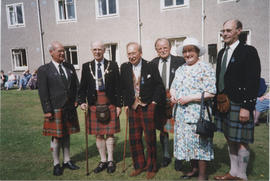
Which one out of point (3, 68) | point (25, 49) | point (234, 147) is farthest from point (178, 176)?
point (3, 68)

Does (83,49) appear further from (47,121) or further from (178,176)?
(178,176)

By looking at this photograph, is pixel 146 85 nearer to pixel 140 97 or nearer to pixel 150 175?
pixel 140 97

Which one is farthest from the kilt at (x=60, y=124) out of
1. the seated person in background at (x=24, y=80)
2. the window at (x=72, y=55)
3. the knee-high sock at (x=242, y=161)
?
the seated person in background at (x=24, y=80)

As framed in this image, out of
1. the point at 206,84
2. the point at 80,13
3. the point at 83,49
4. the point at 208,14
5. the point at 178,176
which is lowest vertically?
the point at 178,176

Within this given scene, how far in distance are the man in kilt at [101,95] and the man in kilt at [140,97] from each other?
0.69 feet

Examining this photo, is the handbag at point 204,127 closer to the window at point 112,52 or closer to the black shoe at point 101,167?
the black shoe at point 101,167

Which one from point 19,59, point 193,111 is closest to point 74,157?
point 193,111

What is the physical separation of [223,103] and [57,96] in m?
2.57

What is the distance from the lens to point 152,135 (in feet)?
10.6

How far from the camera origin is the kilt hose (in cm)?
319

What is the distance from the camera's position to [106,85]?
3.33m

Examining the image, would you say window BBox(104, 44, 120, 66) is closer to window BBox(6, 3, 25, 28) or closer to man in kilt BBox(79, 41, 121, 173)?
window BBox(6, 3, 25, 28)

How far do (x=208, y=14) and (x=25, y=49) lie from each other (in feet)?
43.3

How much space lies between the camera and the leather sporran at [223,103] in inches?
108
